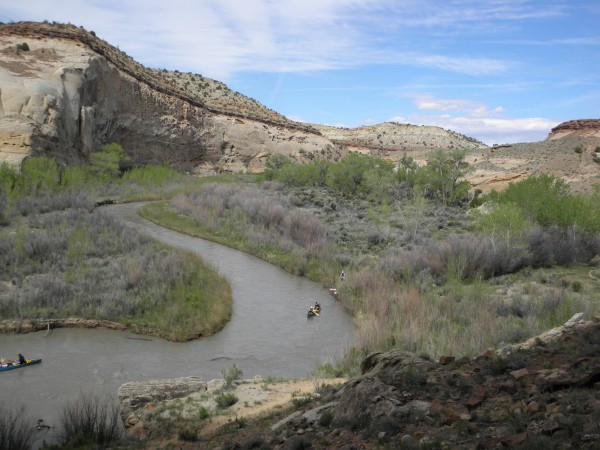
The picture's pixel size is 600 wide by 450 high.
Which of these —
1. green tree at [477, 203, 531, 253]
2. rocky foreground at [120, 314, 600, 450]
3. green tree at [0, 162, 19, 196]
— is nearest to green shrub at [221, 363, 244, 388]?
rocky foreground at [120, 314, 600, 450]

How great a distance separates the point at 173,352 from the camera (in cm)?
1263

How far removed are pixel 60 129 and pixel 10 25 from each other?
13082mm

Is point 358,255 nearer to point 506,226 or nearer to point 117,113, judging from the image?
point 506,226

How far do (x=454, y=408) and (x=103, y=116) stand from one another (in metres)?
43.0

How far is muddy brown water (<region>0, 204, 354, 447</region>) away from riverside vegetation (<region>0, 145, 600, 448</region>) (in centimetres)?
90

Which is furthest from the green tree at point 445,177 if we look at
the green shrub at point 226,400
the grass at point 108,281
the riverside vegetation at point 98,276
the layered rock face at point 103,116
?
the green shrub at point 226,400

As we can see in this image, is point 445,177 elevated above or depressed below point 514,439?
above

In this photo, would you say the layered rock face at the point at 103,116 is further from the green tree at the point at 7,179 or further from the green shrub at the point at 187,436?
the green shrub at the point at 187,436

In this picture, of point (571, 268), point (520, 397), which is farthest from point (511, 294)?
point (520, 397)

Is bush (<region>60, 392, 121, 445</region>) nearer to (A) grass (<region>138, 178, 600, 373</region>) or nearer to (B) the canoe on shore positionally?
(B) the canoe on shore

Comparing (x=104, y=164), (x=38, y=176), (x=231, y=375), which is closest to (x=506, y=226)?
(x=231, y=375)

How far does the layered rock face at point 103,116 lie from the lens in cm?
3237

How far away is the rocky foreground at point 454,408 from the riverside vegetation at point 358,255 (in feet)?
9.20

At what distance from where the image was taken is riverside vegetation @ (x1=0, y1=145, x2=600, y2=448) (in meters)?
12.9
